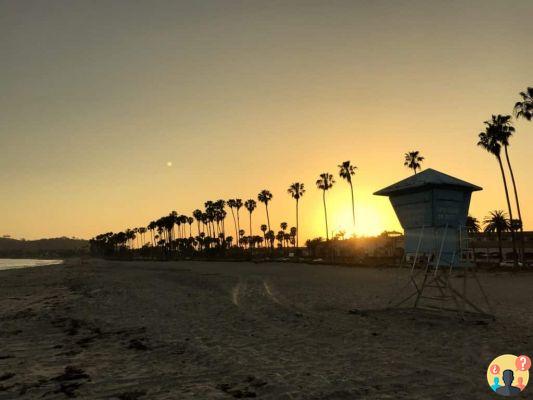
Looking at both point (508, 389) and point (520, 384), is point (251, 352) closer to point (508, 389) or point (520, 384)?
point (508, 389)

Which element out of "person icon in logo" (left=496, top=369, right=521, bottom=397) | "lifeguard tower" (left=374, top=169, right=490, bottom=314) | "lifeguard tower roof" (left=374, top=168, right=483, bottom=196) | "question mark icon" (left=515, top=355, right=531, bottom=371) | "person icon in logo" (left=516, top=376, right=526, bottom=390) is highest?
"lifeguard tower roof" (left=374, top=168, right=483, bottom=196)

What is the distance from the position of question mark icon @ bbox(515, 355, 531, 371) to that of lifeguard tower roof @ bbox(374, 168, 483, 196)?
618cm

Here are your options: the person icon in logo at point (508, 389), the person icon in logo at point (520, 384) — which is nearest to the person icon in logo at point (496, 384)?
the person icon in logo at point (508, 389)

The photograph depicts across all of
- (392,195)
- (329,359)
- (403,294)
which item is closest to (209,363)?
(329,359)

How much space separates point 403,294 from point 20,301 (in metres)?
22.4

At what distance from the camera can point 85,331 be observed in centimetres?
1364

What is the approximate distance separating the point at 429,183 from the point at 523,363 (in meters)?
6.51

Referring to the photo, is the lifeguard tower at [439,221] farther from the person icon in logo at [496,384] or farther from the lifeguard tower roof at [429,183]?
the person icon in logo at [496,384]

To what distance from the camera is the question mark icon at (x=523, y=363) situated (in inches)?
346

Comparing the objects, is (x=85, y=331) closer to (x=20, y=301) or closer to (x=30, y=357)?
(x=30, y=357)

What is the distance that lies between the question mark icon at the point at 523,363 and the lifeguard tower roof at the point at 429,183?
20.3ft

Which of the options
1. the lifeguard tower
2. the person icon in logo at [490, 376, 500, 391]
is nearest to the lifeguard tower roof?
the lifeguard tower

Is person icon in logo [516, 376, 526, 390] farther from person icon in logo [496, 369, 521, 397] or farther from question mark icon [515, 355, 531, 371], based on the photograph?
question mark icon [515, 355, 531, 371]

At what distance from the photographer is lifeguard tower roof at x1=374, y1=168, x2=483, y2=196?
14094 millimetres
